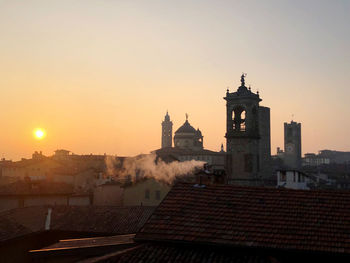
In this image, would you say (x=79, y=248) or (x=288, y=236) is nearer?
(x=288, y=236)

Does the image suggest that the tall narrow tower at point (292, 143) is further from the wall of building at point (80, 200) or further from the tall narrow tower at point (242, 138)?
the wall of building at point (80, 200)

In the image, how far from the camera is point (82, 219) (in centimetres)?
2628

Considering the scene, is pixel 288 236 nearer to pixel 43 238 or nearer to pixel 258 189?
pixel 258 189

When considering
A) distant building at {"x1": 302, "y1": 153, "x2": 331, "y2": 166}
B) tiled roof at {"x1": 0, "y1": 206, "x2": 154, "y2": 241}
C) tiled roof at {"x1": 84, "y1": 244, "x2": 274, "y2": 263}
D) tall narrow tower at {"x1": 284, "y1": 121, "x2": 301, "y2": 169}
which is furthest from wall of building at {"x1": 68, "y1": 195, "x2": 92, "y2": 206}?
distant building at {"x1": 302, "y1": 153, "x2": 331, "y2": 166}

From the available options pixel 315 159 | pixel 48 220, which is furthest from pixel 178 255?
pixel 315 159

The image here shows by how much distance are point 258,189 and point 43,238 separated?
46.3 feet

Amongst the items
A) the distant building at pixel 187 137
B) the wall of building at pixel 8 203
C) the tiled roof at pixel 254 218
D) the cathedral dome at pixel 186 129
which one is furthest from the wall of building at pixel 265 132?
the tiled roof at pixel 254 218

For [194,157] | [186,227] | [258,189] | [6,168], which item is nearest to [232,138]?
[258,189]

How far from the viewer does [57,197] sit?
120 ft

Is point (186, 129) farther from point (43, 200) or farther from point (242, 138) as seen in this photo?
point (43, 200)

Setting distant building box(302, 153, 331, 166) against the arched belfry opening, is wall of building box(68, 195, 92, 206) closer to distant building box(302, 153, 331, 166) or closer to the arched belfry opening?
the arched belfry opening

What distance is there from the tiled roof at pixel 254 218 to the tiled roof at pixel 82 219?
33.8ft

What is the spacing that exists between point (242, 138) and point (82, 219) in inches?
875

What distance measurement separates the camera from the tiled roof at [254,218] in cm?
1213
